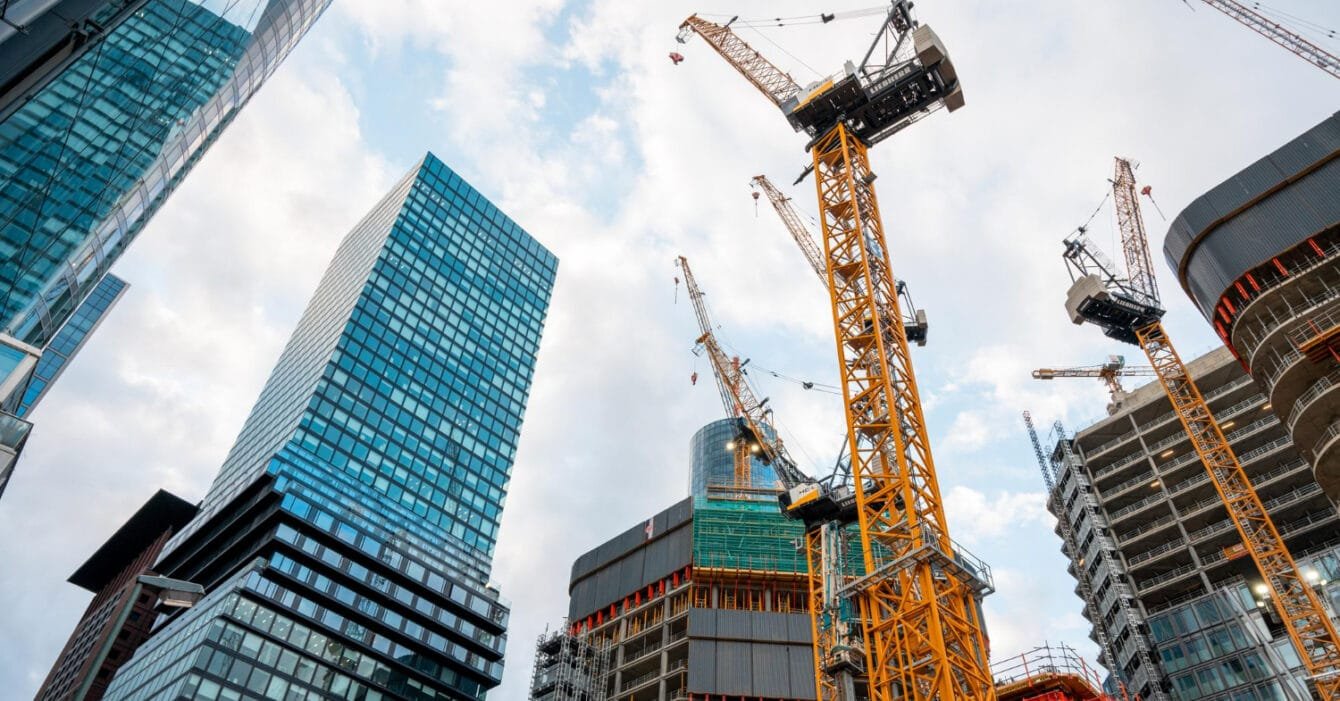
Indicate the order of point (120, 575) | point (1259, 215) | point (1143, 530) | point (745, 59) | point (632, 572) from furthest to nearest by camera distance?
point (120, 575) < point (632, 572) < point (1143, 530) < point (745, 59) < point (1259, 215)

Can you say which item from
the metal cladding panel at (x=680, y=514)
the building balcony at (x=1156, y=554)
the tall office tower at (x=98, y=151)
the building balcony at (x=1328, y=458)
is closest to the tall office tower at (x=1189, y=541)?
the building balcony at (x=1156, y=554)

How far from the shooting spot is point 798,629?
75.8m

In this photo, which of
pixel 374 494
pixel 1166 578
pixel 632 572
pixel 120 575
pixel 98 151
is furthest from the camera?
pixel 120 575

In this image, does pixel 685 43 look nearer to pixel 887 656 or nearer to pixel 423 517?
pixel 887 656

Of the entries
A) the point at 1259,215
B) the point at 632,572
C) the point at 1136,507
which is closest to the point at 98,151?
the point at 1259,215

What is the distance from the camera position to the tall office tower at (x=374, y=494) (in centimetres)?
8544

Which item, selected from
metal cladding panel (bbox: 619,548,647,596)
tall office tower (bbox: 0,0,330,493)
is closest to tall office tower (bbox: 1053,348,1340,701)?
metal cladding panel (bbox: 619,548,647,596)

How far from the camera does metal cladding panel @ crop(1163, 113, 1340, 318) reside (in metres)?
48.6

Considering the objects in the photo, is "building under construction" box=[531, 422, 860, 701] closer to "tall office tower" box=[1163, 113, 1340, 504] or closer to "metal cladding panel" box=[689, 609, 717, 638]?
"metal cladding panel" box=[689, 609, 717, 638]

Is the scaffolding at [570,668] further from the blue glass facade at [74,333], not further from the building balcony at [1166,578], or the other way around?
the blue glass facade at [74,333]

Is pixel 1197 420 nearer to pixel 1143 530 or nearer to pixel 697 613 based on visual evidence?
pixel 1143 530

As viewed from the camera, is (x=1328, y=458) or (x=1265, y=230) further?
(x=1265, y=230)

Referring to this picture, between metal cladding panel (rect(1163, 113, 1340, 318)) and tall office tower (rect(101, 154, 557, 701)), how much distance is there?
3271 inches

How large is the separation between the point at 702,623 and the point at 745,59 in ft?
155
